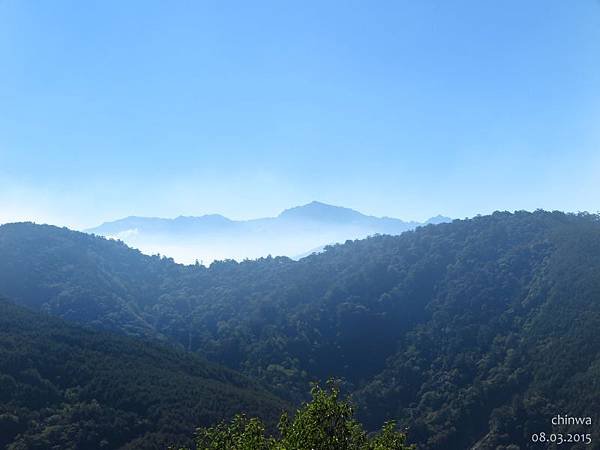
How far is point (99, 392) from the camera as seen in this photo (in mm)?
146625

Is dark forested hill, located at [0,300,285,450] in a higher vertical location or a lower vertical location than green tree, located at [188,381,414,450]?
lower

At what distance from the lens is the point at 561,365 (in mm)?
160875

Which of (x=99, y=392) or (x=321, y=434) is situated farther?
(x=99, y=392)

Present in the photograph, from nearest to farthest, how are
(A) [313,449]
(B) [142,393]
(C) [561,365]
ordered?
1. (A) [313,449]
2. (B) [142,393]
3. (C) [561,365]

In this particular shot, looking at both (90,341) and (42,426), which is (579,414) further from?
(90,341)

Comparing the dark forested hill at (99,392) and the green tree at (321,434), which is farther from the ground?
the green tree at (321,434)

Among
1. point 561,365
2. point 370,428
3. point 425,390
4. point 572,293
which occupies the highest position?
point 572,293

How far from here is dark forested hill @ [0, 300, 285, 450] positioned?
414 ft

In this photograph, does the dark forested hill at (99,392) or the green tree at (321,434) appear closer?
the green tree at (321,434)

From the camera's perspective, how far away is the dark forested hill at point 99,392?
414 feet

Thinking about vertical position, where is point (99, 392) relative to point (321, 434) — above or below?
below

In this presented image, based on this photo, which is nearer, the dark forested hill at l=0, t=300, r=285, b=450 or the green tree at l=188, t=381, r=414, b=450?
the green tree at l=188, t=381, r=414, b=450

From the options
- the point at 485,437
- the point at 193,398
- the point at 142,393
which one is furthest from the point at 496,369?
the point at 142,393

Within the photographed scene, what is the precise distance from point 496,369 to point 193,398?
335 ft
